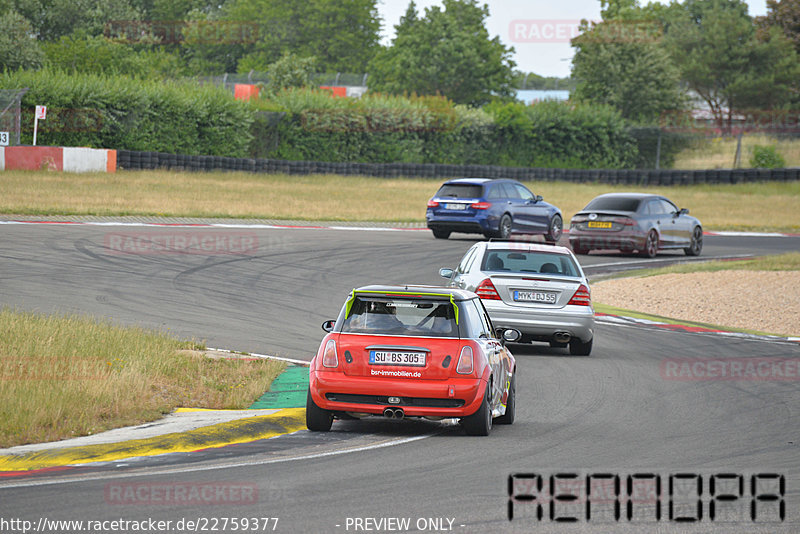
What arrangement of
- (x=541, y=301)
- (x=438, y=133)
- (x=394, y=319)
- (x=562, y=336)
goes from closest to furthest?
(x=394, y=319)
(x=562, y=336)
(x=541, y=301)
(x=438, y=133)

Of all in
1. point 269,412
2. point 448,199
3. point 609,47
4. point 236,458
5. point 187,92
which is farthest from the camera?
point 609,47

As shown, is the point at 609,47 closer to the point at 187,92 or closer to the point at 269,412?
the point at 187,92

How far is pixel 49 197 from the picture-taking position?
113 ft

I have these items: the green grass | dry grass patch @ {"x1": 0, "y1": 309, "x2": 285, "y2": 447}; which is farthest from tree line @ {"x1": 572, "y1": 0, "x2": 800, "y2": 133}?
dry grass patch @ {"x1": 0, "y1": 309, "x2": 285, "y2": 447}

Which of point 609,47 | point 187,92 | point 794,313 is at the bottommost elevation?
point 794,313

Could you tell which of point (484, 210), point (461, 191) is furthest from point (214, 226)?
point (484, 210)

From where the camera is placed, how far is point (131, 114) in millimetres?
47750

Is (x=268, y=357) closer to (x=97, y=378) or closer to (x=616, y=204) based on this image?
(x=97, y=378)

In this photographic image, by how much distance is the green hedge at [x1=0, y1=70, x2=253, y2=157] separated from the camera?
1790 inches

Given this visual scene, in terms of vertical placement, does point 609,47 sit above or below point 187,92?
above

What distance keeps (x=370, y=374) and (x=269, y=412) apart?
1258mm

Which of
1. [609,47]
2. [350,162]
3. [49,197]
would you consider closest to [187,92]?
[350,162]

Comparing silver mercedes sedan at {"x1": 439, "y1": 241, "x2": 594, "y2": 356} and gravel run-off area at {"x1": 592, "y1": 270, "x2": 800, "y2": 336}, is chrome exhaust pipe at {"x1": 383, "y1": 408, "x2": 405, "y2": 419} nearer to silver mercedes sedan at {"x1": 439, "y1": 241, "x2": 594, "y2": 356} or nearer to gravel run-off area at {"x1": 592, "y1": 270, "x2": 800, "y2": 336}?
silver mercedes sedan at {"x1": 439, "y1": 241, "x2": 594, "y2": 356}

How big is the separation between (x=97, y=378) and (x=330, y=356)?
2.38 metres
